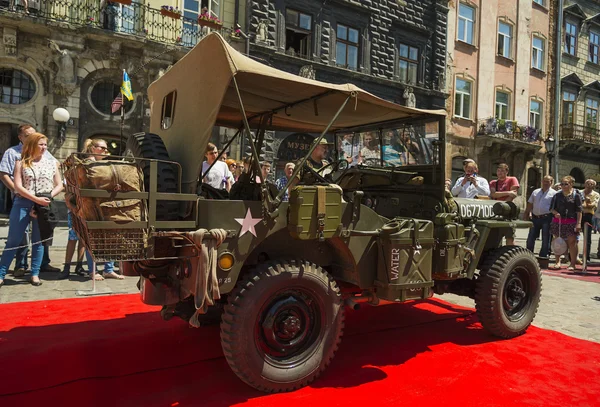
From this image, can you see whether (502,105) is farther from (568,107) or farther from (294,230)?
(294,230)

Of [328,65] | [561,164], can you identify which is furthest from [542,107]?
[328,65]

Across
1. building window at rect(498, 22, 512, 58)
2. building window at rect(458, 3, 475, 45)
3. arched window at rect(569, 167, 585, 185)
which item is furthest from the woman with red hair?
arched window at rect(569, 167, 585, 185)

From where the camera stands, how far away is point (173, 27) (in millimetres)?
15414

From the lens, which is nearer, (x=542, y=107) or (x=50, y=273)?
(x=50, y=273)

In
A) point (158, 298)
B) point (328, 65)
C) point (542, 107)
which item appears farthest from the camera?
point (542, 107)

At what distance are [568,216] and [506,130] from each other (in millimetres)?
16021

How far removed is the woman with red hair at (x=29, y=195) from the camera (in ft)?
18.3

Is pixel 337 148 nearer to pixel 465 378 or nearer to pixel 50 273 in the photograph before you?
pixel 465 378

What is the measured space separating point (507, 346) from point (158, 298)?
311cm

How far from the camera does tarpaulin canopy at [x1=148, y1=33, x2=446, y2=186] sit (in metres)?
3.05

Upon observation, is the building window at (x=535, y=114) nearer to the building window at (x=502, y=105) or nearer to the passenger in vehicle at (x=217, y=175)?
the building window at (x=502, y=105)

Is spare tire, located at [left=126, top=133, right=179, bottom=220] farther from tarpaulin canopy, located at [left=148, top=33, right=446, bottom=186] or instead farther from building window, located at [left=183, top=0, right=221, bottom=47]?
building window, located at [left=183, top=0, right=221, bottom=47]

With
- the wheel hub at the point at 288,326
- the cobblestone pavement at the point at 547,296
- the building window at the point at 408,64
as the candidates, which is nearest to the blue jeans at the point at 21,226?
the cobblestone pavement at the point at 547,296

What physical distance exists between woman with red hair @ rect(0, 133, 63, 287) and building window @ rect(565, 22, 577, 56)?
3048 cm
